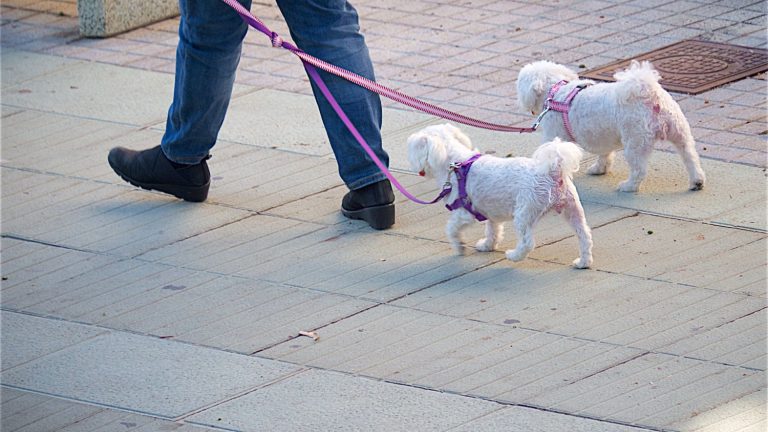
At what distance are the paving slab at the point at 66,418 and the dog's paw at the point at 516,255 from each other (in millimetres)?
1668

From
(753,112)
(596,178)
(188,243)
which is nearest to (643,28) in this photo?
(753,112)

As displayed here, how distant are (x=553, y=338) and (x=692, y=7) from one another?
5050 mm

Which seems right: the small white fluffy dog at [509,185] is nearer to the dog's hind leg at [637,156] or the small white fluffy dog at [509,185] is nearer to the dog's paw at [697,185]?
the dog's hind leg at [637,156]

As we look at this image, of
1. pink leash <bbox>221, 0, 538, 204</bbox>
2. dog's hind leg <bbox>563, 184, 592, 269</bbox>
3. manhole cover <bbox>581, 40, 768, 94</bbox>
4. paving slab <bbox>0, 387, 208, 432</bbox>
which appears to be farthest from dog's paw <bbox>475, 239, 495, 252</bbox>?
manhole cover <bbox>581, 40, 768, 94</bbox>

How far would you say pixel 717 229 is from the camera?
5680 mm

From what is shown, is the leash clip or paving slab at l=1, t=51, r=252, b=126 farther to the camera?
paving slab at l=1, t=51, r=252, b=126

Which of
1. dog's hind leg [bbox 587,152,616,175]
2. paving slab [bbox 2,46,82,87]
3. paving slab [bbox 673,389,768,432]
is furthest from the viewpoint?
paving slab [bbox 2,46,82,87]

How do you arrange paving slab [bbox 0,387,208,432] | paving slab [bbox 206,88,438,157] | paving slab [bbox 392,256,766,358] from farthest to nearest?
paving slab [bbox 206,88,438,157], paving slab [bbox 392,256,766,358], paving slab [bbox 0,387,208,432]

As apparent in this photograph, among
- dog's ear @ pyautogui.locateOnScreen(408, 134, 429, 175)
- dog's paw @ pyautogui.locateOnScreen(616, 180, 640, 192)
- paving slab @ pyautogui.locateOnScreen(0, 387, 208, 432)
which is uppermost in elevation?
dog's ear @ pyautogui.locateOnScreen(408, 134, 429, 175)

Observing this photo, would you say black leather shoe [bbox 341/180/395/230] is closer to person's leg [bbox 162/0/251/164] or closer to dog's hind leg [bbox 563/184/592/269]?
person's leg [bbox 162/0/251/164]

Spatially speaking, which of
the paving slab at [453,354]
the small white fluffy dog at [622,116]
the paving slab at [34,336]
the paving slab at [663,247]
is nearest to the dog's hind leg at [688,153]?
the small white fluffy dog at [622,116]

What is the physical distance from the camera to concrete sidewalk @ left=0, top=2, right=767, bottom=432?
4.36 metres

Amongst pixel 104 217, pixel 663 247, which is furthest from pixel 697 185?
pixel 104 217

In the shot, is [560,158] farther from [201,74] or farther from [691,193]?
[201,74]
